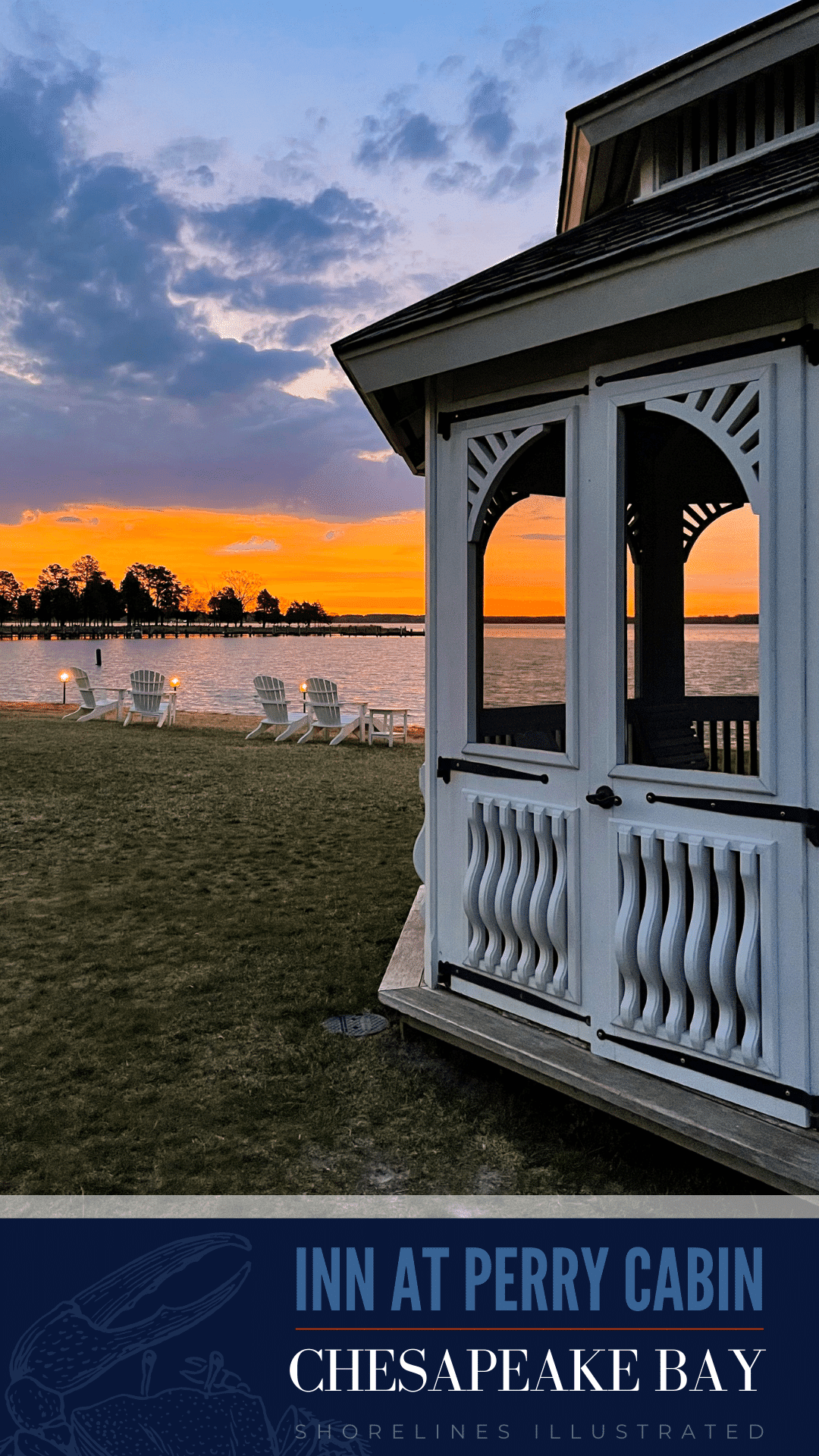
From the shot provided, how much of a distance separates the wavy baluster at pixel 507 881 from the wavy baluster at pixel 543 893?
5.4 inches

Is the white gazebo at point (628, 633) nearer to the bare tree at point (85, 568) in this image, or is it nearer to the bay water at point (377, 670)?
the bay water at point (377, 670)

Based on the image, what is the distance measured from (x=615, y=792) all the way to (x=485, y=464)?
148 cm

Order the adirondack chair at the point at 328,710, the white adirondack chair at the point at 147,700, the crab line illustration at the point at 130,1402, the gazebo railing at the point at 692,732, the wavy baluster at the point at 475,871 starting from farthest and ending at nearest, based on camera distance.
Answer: the white adirondack chair at the point at 147,700 < the adirondack chair at the point at 328,710 < the gazebo railing at the point at 692,732 < the wavy baluster at the point at 475,871 < the crab line illustration at the point at 130,1402

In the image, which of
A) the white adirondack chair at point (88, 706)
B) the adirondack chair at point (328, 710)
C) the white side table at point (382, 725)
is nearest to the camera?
the white side table at point (382, 725)

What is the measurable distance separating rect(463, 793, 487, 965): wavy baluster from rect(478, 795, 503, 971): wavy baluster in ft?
0.12

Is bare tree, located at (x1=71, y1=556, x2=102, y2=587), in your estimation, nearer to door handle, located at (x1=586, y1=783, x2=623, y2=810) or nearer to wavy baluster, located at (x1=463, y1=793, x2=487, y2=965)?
wavy baluster, located at (x1=463, y1=793, x2=487, y2=965)

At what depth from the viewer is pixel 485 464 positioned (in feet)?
12.7

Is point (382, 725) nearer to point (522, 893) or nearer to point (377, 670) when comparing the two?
point (522, 893)

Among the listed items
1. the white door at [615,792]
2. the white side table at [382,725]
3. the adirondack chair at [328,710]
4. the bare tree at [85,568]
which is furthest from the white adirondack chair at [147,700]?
the bare tree at [85,568]

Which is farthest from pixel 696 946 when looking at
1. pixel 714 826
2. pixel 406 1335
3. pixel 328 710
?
pixel 328 710

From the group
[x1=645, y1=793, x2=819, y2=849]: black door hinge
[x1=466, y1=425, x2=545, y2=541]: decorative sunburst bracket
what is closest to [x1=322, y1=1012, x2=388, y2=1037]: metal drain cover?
[x1=645, y1=793, x2=819, y2=849]: black door hinge

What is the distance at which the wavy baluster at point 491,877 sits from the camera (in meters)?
3.99

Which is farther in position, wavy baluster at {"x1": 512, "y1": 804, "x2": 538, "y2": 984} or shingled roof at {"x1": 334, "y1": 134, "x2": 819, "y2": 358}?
wavy baluster at {"x1": 512, "y1": 804, "x2": 538, "y2": 984}

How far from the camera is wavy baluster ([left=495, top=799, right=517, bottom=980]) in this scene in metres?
3.91
